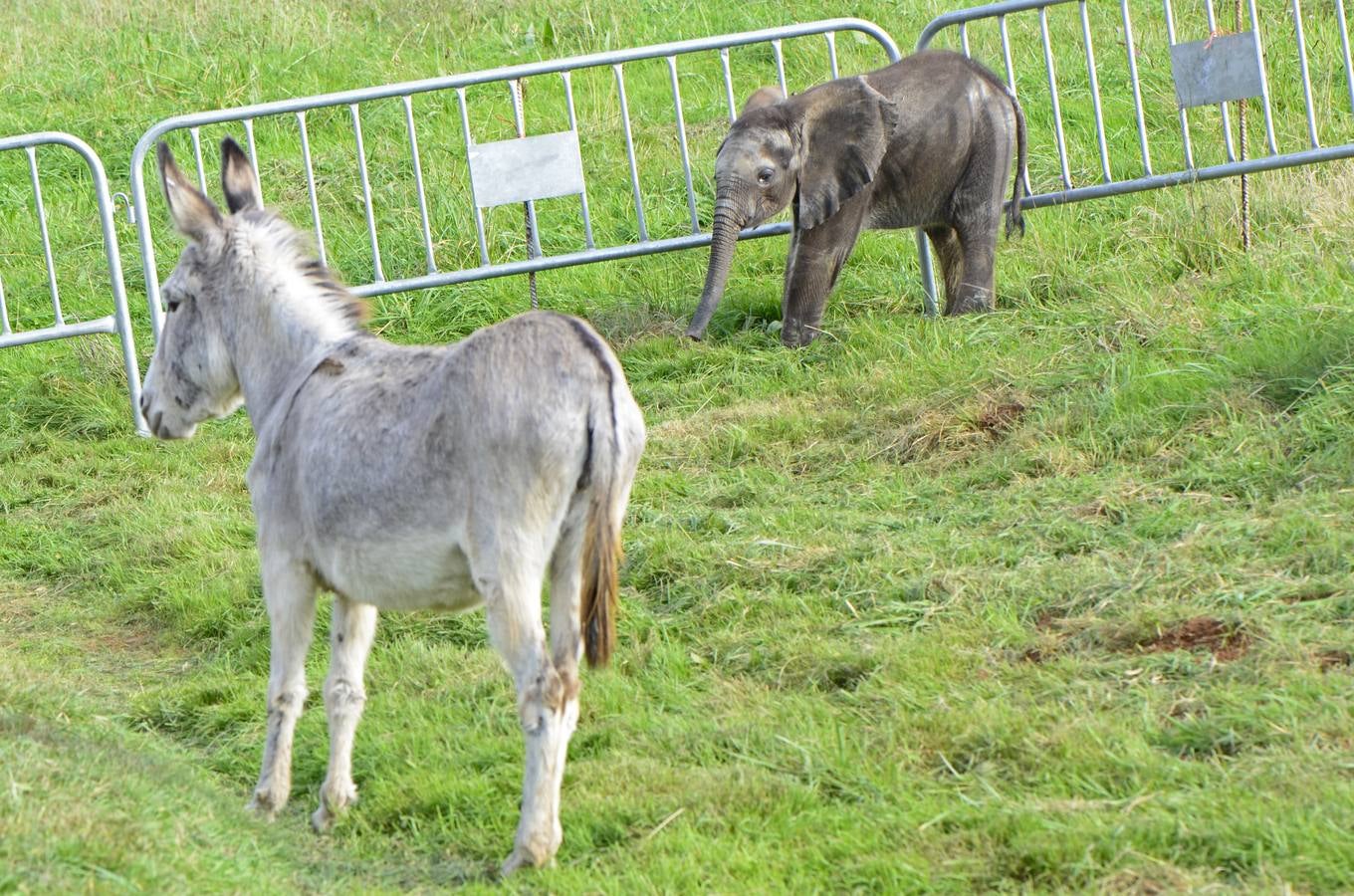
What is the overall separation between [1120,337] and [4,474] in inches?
248

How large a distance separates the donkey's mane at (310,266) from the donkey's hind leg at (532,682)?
1.47 m

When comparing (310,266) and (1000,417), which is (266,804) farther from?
(1000,417)

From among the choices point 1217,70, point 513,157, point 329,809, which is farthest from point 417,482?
point 1217,70

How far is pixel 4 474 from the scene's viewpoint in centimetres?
930

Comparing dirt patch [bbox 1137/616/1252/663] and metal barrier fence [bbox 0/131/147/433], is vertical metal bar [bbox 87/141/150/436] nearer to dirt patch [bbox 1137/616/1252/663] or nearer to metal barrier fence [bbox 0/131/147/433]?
metal barrier fence [bbox 0/131/147/433]

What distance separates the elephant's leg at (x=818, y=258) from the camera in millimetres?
9203

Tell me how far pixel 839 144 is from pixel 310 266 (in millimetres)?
4113

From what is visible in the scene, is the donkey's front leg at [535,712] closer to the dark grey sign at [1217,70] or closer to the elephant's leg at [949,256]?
the elephant's leg at [949,256]

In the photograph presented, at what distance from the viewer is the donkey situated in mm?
4598

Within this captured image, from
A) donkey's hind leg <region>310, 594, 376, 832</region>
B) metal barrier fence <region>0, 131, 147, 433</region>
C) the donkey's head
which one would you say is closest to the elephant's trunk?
metal barrier fence <region>0, 131, 147, 433</region>

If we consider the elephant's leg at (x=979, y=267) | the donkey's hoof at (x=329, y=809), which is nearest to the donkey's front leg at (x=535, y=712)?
the donkey's hoof at (x=329, y=809)

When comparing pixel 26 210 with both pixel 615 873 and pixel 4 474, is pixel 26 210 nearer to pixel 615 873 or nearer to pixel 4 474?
pixel 4 474

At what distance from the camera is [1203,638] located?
5.45 m

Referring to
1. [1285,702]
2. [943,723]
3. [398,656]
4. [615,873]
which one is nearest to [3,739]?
[398,656]
